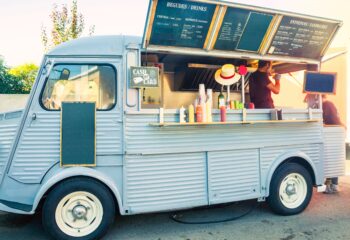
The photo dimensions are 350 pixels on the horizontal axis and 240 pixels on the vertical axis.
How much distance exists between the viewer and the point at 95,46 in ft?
11.9

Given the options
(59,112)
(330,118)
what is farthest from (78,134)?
(330,118)

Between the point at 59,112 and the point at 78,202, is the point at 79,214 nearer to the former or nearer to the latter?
the point at 78,202

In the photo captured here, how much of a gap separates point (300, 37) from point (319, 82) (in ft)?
2.77

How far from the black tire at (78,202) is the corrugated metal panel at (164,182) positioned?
259mm

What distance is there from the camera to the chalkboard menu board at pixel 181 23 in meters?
3.54

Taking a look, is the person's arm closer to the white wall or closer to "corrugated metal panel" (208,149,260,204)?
"corrugated metal panel" (208,149,260,204)

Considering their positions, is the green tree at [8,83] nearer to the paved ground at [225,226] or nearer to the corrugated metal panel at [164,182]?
the paved ground at [225,226]

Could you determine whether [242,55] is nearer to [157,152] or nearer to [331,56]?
[157,152]

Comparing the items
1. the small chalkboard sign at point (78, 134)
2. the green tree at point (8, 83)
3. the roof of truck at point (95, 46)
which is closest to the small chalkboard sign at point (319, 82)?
the roof of truck at point (95, 46)

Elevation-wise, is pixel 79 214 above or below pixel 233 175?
below

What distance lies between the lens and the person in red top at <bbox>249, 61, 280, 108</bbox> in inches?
196

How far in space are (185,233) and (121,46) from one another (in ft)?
8.69

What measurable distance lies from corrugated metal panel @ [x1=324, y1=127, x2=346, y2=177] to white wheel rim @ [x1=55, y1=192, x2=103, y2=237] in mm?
3799

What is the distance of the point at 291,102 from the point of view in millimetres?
8359
